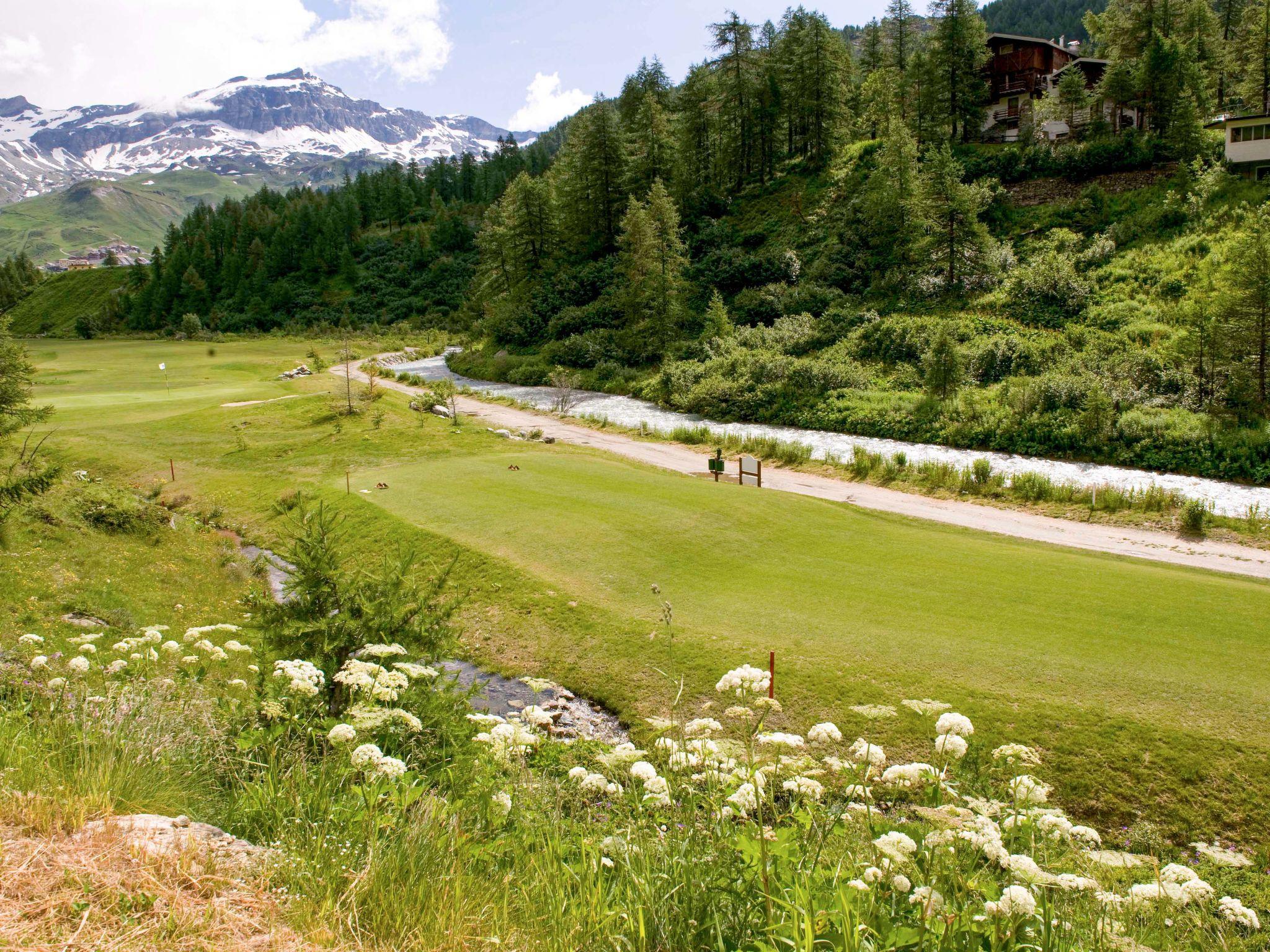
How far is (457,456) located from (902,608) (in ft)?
78.8

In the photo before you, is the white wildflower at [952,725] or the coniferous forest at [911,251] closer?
the white wildflower at [952,725]

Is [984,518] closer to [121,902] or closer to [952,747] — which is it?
[952,747]

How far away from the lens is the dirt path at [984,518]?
23516 mm

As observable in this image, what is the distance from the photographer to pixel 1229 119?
50.3m

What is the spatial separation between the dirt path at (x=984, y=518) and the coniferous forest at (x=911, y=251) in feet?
25.7

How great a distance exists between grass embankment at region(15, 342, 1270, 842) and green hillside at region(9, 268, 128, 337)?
116061 mm

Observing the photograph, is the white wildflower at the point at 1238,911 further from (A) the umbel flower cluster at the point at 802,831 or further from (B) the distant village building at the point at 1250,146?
(B) the distant village building at the point at 1250,146

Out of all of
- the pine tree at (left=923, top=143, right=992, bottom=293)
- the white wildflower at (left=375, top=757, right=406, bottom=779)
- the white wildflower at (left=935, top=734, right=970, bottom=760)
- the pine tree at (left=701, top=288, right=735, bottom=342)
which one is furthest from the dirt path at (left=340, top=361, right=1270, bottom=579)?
the pine tree at (left=923, top=143, right=992, bottom=293)

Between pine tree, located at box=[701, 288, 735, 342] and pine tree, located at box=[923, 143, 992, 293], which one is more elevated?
pine tree, located at box=[923, 143, 992, 293]

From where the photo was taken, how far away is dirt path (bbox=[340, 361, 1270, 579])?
23516 mm

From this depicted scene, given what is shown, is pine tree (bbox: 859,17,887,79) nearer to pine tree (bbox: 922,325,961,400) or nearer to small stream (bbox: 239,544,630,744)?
pine tree (bbox: 922,325,961,400)

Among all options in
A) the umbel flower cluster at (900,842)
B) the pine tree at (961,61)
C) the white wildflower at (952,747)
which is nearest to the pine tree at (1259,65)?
the pine tree at (961,61)

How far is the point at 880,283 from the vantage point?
55938mm

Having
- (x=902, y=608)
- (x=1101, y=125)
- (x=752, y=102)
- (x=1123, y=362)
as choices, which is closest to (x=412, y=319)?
(x=752, y=102)
